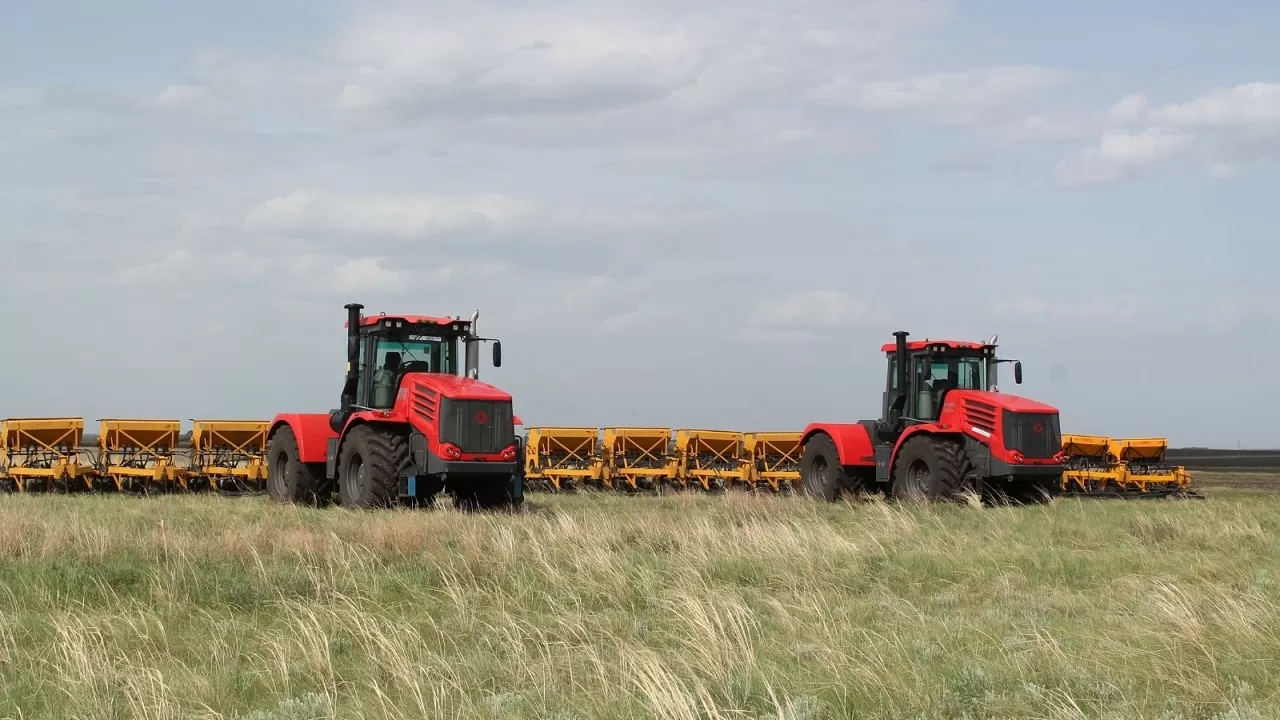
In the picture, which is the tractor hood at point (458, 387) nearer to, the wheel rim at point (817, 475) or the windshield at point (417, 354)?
the windshield at point (417, 354)

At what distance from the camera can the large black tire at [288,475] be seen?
1853 centimetres

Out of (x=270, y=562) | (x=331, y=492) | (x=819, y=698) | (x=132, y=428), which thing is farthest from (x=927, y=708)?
(x=132, y=428)

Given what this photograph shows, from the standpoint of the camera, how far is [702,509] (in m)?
17.7

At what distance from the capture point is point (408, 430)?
17.4 m

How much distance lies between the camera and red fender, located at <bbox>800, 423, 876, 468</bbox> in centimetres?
2086

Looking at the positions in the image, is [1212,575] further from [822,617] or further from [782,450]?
[782,450]

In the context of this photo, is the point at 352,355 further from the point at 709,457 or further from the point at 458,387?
the point at 709,457

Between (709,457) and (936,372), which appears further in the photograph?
(709,457)

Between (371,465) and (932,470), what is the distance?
8.01 metres

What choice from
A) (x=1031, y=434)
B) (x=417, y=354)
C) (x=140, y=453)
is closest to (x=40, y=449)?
(x=140, y=453)

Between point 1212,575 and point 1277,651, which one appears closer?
point 1277,651

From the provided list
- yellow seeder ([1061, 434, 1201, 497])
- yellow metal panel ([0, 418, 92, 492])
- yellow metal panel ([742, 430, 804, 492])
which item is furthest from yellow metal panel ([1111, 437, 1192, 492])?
yellow metal panel ([0, 418, 92, 492])

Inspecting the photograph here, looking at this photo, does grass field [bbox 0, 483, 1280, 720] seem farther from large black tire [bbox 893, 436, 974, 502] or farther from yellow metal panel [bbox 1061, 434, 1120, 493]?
yellow metal panel [bbox 1061, 434, 1120, 493]

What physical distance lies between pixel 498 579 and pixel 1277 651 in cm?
568
